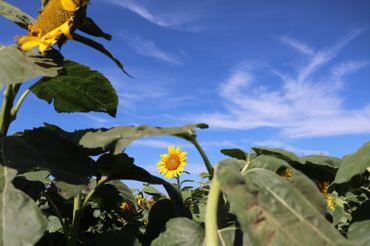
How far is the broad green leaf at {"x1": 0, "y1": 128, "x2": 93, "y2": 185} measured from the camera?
806 mm

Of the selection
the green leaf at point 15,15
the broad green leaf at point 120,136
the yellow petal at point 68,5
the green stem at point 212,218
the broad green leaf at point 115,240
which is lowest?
the broad green leaf at point 115,240

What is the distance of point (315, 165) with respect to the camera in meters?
1.12

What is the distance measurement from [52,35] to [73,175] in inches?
20.9

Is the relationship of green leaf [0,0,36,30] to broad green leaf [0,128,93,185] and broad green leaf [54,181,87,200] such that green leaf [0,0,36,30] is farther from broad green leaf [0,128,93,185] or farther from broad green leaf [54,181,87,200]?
broad green leaf [54,181,87,200]

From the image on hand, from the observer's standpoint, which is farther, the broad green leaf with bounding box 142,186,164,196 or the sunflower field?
the broad green leaf with bounding box 142,186,164,196

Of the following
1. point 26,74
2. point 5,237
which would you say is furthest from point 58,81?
point 5,237

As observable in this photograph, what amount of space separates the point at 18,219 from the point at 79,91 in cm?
78

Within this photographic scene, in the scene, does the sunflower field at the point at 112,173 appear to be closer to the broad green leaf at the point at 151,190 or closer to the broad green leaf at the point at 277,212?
the broad green leaf at the point at 277,212

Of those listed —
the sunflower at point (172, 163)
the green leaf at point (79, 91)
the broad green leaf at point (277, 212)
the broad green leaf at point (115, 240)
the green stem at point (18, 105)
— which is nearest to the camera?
the broad green leaf at point (277, 212)

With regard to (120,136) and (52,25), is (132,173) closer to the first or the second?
(120,136)

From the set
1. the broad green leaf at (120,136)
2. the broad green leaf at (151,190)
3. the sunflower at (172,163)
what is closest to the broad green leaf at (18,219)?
the broad green leaf at (120,136)

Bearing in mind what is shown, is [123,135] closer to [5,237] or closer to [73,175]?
[73,175]

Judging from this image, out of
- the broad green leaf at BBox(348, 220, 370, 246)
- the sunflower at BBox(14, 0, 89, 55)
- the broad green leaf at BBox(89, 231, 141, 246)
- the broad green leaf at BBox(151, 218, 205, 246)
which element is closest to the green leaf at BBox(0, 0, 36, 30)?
the sunflower at BBox(14, 0, 89, 55)

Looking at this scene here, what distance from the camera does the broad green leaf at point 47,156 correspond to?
0.81 m
